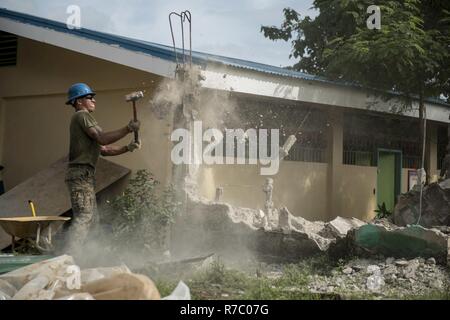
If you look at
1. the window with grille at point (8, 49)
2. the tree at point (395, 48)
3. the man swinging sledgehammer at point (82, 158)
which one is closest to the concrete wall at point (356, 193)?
the tree at point (395, 48)

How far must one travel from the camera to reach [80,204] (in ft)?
21.2

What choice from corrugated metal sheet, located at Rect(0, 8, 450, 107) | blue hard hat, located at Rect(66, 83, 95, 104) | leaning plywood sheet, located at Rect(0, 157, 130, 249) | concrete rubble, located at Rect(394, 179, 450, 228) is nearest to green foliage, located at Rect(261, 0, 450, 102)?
corrugated metal sheet, located at Rect(0, 8, 450, 107)

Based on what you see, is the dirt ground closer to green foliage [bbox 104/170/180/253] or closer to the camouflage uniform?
the camouflage uniform

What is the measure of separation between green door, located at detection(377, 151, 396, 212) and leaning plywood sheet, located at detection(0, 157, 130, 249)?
22.5 ft

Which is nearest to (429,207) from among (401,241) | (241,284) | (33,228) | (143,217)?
(401,241)

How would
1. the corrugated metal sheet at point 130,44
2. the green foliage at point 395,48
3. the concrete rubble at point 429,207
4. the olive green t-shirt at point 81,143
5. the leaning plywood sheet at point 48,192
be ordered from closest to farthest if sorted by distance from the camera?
the olive green t-shirt at point 81,143 < the leaning plywood sheet at point 48,192 < the corrugated metal sheet at point 130,44 < the concrete rubble at point 429,207 < the green foliage at point 395,48

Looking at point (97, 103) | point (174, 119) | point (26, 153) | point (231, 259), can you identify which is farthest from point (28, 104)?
point (231, 259)

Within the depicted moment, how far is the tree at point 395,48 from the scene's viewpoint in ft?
31.2

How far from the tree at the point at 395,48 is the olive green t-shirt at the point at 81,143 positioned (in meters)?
5.22

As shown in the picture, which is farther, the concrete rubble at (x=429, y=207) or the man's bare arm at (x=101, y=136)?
the concrete rubble at (x=429, y=207)

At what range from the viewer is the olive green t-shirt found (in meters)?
6.53

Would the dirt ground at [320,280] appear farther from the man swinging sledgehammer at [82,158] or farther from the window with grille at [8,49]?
the window with grille at [8,49]

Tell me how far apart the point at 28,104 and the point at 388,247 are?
297 inches
